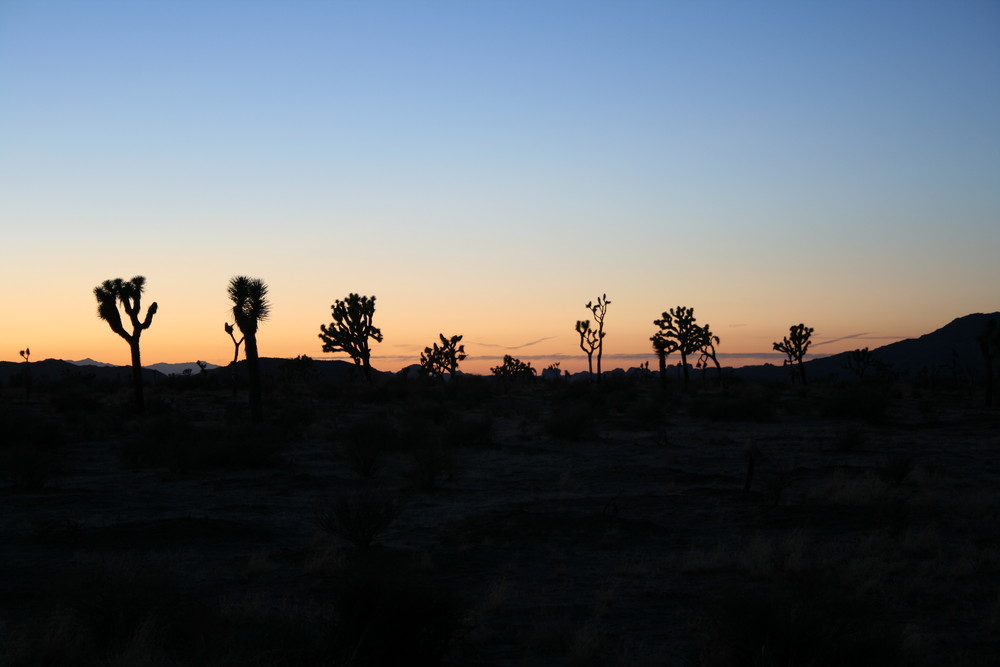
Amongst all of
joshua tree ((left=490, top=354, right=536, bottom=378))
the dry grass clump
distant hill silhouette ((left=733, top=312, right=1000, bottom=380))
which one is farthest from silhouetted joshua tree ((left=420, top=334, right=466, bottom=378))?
distant hill silhouette ((left=733, top=312, right=1000, bottom=380))

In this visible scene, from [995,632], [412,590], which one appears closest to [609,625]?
[412,590]

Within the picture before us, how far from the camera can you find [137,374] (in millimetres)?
35406

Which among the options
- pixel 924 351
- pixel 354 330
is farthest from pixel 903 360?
pixel 354 330

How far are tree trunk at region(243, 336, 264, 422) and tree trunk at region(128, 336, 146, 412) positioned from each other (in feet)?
22.8

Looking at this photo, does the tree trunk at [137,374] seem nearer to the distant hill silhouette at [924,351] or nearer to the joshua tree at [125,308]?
the joshua tree at [125,308]

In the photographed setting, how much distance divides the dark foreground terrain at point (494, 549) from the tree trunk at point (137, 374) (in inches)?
281

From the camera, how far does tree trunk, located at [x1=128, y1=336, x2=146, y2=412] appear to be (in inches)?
1366

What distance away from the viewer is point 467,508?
1515 cm

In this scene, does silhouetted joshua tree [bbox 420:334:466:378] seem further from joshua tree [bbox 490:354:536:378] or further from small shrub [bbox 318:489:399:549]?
small shrub [bbox 318:489:399:549]

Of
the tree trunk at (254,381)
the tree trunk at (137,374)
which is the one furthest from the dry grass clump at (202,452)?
the tree trunk at (137,374)

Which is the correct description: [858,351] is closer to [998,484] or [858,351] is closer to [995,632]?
[998,484]

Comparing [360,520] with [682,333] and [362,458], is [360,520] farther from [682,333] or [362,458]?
[682,333]

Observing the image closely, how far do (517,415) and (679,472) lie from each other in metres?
19.4

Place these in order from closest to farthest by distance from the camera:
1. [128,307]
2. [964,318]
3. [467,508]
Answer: [467,508] < [128,307] < [964,318]
